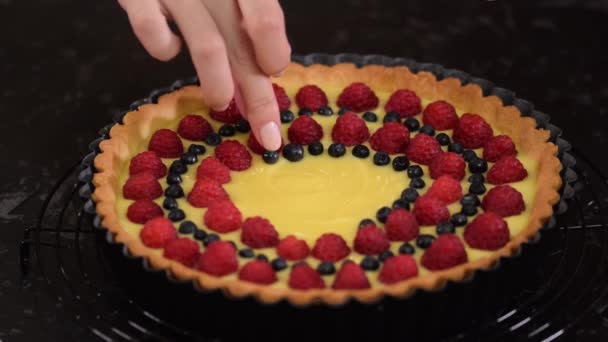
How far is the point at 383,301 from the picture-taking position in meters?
1.90

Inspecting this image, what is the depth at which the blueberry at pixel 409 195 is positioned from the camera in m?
2.29

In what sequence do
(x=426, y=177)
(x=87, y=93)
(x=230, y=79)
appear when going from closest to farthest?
(x=230, y=79) < (x=426, y=177) < (x=87, y=93)

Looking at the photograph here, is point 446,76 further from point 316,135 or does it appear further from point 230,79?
point 230,79

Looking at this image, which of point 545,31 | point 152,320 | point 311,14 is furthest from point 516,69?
point 152,320

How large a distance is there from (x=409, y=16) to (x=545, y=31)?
0.49 m

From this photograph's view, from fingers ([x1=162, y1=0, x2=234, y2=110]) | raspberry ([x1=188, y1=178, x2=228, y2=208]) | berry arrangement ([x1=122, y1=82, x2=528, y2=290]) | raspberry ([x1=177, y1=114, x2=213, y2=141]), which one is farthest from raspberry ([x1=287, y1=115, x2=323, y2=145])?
fingers ([x1=162, y1=0, x2=234, y2=110])

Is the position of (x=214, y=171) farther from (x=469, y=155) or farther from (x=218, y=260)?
(x=469, y=155)

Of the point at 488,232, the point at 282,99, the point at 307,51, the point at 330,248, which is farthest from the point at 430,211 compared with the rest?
the point at 307,51

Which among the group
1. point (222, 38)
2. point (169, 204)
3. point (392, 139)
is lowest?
point (169, 204)

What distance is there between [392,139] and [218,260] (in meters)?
0.68

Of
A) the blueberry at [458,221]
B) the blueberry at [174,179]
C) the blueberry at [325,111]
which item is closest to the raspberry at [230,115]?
the blueberry at [325,111]

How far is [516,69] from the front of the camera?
Result: 3.21m

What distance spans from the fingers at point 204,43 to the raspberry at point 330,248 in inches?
15.5

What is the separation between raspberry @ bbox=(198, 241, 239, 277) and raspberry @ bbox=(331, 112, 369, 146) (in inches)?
24.2
